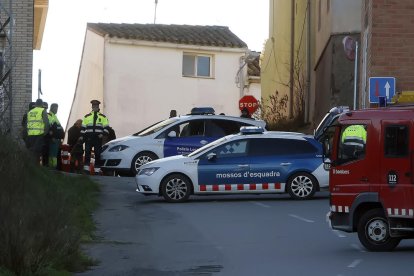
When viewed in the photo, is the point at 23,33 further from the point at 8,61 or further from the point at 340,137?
the point at 340,137

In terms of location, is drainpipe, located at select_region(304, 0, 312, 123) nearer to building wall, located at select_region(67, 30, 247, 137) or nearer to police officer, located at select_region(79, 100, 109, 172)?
police officer, located at select_region(79, 100, 109, 172)

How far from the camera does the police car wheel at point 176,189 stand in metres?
25.9

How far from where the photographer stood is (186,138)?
31.0 meters

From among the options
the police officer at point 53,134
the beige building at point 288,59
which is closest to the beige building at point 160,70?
the beige building at point 288,59

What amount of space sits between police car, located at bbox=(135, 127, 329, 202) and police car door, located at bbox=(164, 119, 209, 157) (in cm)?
431

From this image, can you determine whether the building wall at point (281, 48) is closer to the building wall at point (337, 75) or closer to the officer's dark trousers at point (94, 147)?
the building wall at point (337, 75)

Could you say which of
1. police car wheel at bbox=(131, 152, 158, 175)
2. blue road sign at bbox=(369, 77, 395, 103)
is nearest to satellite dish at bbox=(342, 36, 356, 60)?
police car wheel at bbox=(131, 152, 158, 175)

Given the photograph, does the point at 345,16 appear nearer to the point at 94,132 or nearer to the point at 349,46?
the point at 349,46

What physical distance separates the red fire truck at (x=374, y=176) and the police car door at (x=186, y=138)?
42.8 feet

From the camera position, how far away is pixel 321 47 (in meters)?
38.4

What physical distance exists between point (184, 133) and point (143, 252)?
14.3 metres

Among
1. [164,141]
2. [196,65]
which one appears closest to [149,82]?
[196,65]

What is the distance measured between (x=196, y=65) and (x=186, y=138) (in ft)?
80.1

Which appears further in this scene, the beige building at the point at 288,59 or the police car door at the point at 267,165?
the beige building at the point at 288,59
